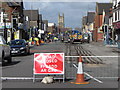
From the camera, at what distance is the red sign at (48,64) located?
11.5 m

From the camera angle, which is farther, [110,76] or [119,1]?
[119,1]

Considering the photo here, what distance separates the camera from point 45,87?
1049cm

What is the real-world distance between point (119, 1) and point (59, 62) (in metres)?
48.3

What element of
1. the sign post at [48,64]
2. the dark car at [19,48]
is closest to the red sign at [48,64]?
the sign post at [48,64]

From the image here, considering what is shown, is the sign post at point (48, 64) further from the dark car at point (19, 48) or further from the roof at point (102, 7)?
the roof at point (102, 7)

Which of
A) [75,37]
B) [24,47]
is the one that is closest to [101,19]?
[75,37]

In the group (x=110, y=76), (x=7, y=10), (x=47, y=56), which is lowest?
(x=110, y=76)

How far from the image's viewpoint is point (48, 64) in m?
11.5

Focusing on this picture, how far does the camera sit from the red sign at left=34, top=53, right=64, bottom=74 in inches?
452

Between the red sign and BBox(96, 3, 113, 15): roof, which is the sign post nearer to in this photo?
the red sign

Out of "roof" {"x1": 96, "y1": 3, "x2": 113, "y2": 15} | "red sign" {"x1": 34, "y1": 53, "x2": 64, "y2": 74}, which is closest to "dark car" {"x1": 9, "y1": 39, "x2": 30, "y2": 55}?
"red sign" {"x1": 34, "y1": 53, "x2": 64, "y2": 74}

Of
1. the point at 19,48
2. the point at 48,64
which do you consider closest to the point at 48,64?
the point at 48,64

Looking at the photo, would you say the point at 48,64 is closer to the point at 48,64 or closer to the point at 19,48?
the point at 48,64

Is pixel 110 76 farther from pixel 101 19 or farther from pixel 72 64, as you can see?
pixel 101 19
